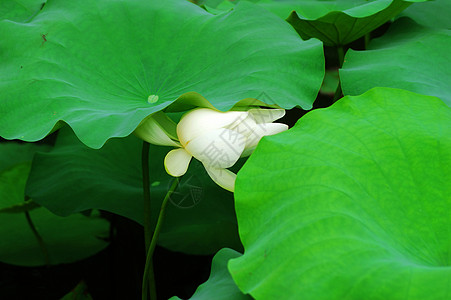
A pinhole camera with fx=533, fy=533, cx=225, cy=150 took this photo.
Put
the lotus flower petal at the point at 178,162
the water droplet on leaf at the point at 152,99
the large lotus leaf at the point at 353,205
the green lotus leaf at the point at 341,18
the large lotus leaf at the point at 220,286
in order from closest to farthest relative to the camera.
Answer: the large lotus leaf at the point at 353,205 < the large lotus leaf at the point at 220,286 < the lotus flower petal at the point at 178,162 < the water droplet on leaf at the point at 152,99 < the green lotus leaf at the point at 341,18

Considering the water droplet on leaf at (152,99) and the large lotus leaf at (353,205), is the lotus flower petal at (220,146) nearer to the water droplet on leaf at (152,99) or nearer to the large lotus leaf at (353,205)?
the large lotus leaf at (353,205)

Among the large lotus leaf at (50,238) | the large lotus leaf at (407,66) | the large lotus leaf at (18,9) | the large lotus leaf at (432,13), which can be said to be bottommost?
the large lotus leaf at (50,238)

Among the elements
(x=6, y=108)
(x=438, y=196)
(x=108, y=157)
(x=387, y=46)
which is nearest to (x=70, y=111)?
(x=6, y=108)

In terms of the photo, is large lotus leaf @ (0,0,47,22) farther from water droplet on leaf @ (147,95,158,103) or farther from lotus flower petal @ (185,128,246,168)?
lotus flower petal @ (185,128,246,168)

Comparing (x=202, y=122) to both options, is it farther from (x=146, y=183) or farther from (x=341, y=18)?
(x=341, y=18)

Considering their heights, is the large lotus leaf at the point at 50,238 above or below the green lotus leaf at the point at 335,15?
below

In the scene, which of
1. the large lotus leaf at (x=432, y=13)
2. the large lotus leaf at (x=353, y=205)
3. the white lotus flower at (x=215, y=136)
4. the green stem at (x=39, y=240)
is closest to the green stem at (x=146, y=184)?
the white lotus flower at (x=215, y=136)

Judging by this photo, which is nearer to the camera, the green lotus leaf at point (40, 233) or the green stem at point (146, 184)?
the green stem at point (146, 184)
